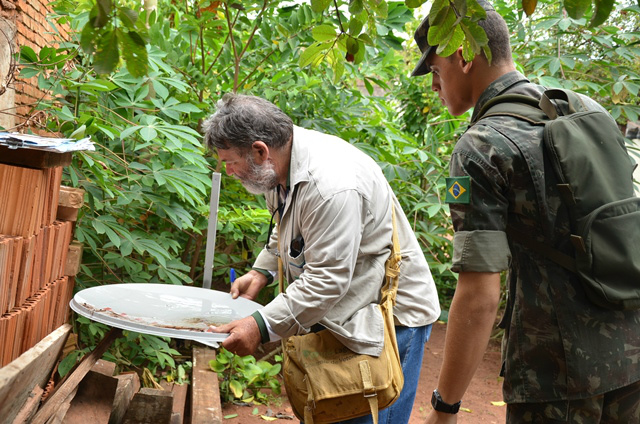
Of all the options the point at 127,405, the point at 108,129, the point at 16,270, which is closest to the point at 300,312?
→ the point at 16,270

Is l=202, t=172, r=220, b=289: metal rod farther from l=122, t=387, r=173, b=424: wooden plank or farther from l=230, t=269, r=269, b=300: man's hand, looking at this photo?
l=122, t=387, r=173, b=424: wooden plank

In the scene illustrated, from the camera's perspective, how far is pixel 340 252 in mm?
2061

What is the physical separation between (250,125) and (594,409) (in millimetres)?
1406

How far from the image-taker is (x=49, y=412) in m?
2.16

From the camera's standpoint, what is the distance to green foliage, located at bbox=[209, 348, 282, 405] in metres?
4.84

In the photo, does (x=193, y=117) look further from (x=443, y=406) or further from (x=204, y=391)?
(x=443, y=406)

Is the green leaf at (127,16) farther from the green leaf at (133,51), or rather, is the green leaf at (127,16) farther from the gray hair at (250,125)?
the gray hair at (250,125)

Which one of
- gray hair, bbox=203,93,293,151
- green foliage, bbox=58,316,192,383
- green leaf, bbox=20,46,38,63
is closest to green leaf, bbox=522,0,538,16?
gray hair, bbox=203,93,293,151

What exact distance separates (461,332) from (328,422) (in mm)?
A: 766

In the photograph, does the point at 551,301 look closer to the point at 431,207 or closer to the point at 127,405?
the point at 127,405

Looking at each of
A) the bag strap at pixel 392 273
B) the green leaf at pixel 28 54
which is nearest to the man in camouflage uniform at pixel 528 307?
the bag strap at pixel 392 273

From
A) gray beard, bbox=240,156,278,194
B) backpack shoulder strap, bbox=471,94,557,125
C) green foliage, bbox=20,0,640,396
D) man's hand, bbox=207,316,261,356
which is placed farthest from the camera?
green foliage, bbox=20,0,640,396

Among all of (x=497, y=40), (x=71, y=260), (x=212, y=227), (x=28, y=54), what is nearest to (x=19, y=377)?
(x=497, y=40)

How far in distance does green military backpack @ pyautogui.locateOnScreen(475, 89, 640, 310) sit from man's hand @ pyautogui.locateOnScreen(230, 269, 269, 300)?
1401 mm
